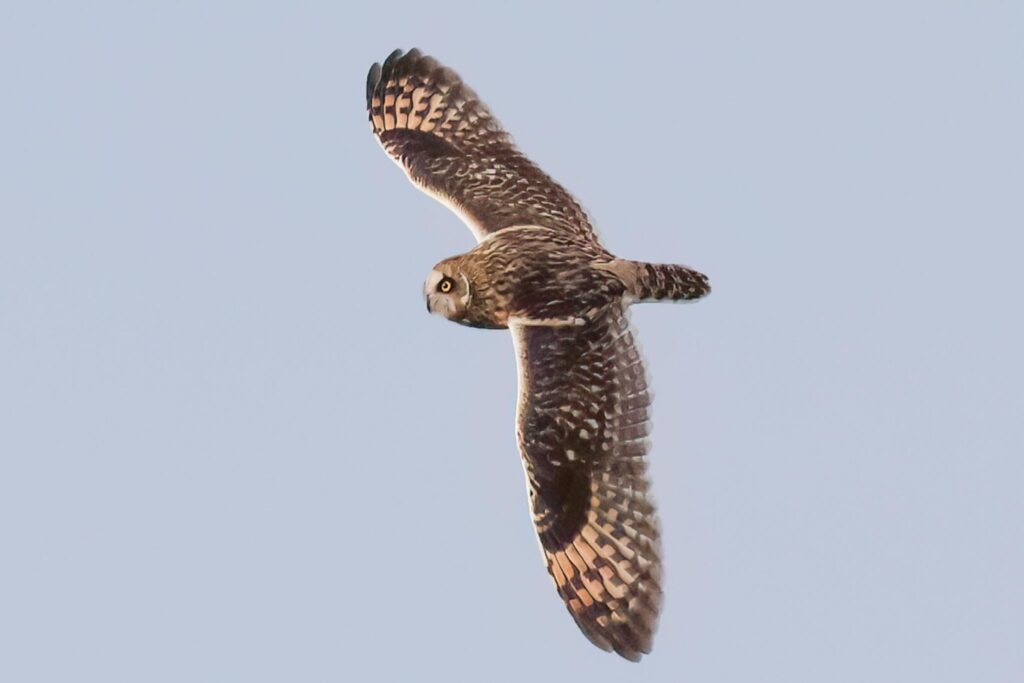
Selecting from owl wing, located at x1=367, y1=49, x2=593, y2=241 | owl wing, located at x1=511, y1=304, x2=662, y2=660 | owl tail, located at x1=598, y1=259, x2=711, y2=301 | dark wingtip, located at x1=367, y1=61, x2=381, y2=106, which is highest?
dark wingtip, located at x1=367, y1=61, x2=381, y2=106

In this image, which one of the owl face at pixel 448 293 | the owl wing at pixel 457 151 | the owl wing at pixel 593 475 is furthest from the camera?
the owl wing at pixel 457 151

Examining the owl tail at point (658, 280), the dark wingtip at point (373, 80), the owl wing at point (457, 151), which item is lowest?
the owl tail at point (658, 280)

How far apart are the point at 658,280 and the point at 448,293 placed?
198 centimetres

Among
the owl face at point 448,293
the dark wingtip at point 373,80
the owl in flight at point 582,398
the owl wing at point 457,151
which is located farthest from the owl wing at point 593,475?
the dark wingtip at point 373,80

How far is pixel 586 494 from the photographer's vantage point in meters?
16.8

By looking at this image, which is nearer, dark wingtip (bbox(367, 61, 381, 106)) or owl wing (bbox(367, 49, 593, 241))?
owl wing (bbox(367, 49, 593, 241))

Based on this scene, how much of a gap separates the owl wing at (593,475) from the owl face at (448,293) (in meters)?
0.71

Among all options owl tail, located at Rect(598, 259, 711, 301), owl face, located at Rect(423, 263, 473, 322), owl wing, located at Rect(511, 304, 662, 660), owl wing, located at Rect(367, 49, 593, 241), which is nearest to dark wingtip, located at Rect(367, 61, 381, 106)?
owl wing, located at Rect(367, 49, 593, 241)

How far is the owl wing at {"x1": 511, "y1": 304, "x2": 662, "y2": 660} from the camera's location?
650 inches

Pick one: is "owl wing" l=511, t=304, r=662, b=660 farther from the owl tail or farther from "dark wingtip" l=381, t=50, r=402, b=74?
"dark wingtip" l=381, t=50, r=402, b=74

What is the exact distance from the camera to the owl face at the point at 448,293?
1736 centimetres

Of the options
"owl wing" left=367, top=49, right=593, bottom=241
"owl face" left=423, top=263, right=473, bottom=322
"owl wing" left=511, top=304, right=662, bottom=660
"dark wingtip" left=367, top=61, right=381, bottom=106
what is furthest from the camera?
"dark wingtip" left=367, top=61, right=381, bottom=106

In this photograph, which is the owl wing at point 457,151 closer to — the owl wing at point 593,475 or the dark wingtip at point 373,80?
the dark wingtip at point 373,80

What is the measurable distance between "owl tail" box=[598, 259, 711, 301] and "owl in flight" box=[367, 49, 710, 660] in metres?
0.01
